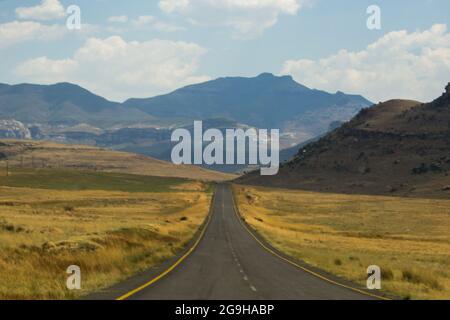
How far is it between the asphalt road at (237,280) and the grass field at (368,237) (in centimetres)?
256

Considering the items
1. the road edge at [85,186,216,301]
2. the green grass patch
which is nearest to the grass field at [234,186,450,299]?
the road edge at [85,186,216,301]

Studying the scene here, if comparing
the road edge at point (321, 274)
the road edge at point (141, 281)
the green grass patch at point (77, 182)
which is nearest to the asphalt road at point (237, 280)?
the road edge at point (141, 281)

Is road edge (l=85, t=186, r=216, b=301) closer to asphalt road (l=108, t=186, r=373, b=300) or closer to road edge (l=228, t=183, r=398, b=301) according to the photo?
asphalt road (l=108, t=186, r=373, b=300)

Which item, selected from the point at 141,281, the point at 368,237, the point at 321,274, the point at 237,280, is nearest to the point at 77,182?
the point at 368,237

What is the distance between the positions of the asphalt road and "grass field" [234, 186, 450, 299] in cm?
256

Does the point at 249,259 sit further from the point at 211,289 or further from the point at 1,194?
the point at 1,194

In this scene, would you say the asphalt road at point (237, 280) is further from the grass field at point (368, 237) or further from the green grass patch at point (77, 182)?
the green grass patch at point (77, 182)

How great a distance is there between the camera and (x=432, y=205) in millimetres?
119625

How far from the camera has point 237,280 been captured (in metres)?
25.1

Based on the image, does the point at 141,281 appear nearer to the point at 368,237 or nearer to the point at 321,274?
the point at 321,274
